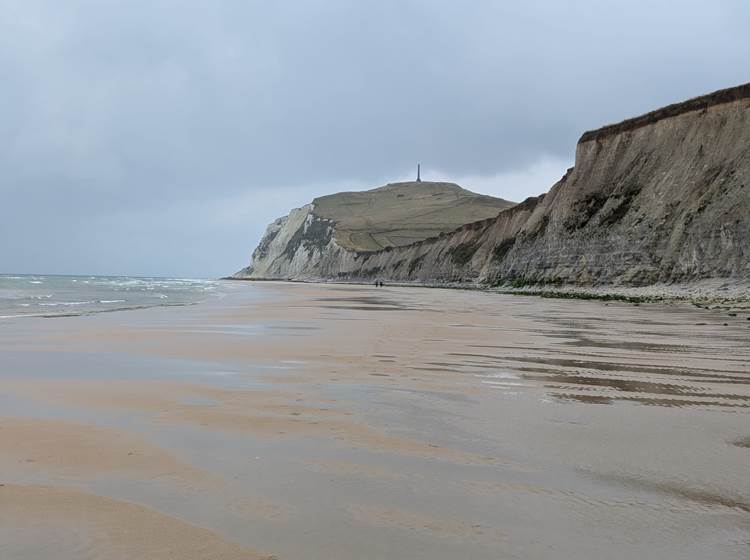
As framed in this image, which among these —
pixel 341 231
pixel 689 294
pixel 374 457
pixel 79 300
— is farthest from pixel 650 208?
pixel 341 231

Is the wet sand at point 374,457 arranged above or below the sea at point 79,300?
below

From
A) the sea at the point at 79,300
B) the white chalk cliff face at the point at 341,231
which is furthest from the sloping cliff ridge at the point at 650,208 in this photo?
the white chalk cliff face at the point at 341,231

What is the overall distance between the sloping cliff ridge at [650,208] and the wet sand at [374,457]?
2408cm

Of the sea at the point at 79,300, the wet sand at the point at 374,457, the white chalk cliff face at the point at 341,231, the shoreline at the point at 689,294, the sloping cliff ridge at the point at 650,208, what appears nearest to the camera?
the wet sand at the point at 374,457

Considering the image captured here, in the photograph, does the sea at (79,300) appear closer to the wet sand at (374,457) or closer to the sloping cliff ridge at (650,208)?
the wet sand at (374,457)

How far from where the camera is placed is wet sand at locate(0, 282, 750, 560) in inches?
104

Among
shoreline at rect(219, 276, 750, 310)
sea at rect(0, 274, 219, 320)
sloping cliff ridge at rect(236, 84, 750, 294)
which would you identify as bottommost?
sea at rect(0, 274, 219, 320)

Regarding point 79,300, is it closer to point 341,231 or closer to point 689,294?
point 689,294

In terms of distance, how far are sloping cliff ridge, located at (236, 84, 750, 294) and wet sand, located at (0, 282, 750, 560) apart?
24.1 metres

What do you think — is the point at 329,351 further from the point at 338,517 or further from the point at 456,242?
the point at 456,242

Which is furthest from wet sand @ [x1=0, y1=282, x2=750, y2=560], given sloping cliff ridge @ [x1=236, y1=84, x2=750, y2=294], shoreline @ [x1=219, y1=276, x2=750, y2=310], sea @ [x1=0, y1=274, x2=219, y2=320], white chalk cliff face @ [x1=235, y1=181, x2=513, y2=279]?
white chalk cliff face @ [x1=235, y1=181, x2=513, y2=279]

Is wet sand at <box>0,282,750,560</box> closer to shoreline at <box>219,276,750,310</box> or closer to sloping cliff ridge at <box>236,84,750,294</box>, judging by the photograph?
shoreline at <box>219,276,750,310</box>

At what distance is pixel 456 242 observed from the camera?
75438 millimetres

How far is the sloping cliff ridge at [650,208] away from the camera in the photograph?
29.2 metres
